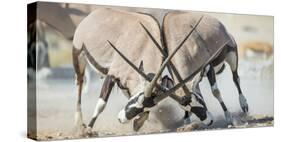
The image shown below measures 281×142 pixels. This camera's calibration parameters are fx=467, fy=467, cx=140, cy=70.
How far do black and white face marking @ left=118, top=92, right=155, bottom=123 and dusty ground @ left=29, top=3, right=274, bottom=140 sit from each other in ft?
0.12

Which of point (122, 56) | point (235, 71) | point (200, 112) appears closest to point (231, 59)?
point (235, 71)

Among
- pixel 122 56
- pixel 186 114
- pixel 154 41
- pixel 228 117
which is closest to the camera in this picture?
pixel 122 56

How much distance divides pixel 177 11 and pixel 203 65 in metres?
0.42

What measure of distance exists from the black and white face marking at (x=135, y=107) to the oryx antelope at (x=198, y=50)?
0.01 metres

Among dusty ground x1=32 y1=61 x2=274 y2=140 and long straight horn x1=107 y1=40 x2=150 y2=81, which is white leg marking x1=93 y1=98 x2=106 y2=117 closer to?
dusty ground x1=32 y1=61 x2=274 y2=140

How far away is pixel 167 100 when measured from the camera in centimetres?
312

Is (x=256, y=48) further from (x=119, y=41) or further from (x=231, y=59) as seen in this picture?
(x=119, y=41)

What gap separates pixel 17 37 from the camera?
278 cm

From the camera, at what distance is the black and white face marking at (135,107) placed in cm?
302

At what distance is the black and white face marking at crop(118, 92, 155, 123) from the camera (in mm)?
3021

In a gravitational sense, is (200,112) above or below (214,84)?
below

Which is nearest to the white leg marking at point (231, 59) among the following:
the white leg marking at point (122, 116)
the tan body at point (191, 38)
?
the tan body at point (191, 38)

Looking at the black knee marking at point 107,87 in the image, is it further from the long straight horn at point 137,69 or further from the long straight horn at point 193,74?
the long straight horn at point 193,74

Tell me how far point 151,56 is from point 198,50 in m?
0.36
